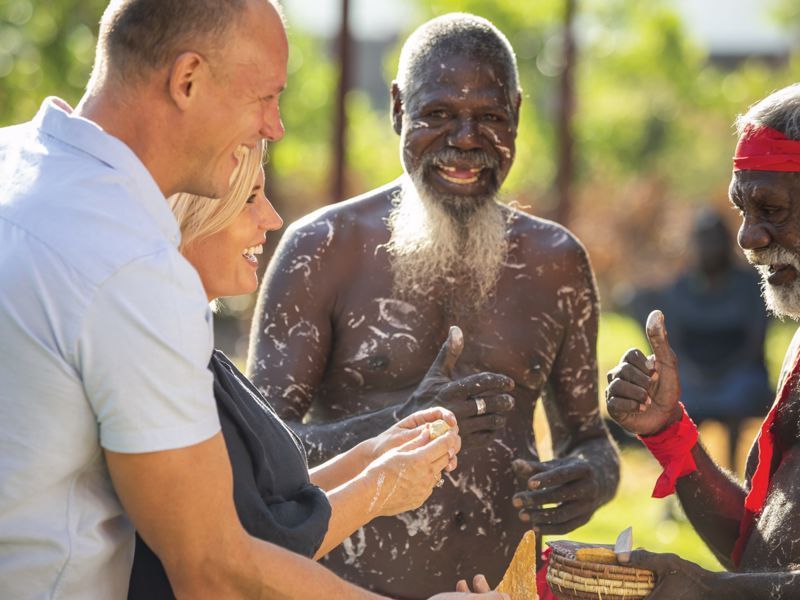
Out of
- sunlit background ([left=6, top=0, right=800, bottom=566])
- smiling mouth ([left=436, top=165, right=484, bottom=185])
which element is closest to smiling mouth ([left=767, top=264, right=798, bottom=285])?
smiling mouth ([left=436, top=165, right=484, bottom=185])

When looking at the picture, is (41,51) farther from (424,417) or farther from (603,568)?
(603,568)

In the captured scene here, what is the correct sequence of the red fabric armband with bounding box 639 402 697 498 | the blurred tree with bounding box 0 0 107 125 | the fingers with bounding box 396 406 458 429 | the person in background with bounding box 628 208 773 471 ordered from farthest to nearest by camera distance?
the blurred tree with bounding box 0 0 107 125
the person in background with bounding box 628 208 773 471
the red fabric armband with bounding box 639 402 697 498
the fingers with bounding box 396 406 458 429

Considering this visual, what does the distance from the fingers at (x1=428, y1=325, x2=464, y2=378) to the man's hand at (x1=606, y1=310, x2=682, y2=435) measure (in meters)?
0.42

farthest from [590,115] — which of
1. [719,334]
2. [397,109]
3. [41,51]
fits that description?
[397,109]

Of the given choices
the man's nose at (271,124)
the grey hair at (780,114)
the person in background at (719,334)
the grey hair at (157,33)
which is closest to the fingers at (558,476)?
the grey hair at (780,114)

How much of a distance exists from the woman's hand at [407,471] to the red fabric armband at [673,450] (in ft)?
2.52

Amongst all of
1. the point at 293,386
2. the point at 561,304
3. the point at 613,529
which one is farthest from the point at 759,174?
the point at 613,529

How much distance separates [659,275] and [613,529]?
600 inches

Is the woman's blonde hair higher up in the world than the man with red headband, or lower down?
higher up

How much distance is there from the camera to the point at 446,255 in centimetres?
382

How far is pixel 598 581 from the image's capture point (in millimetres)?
2818

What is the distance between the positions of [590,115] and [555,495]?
29560 millimetres

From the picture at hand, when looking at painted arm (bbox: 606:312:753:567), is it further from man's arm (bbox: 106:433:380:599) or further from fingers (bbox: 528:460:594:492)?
man's arm (bbox: 106:433:380:599)

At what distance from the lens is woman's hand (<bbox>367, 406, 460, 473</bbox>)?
2.88 metres
